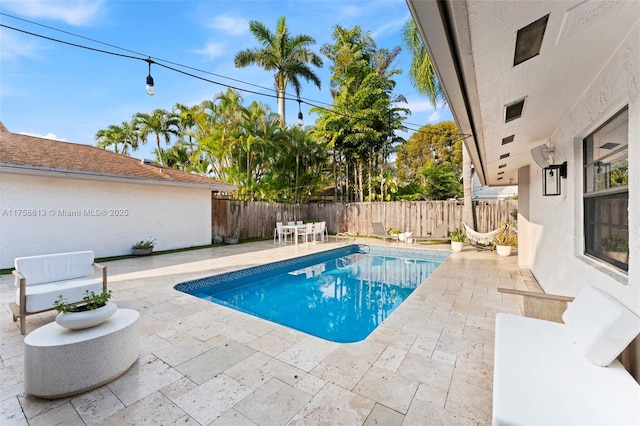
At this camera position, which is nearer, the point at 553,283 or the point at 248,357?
the point at 248,357

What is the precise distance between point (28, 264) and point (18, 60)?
198 inches

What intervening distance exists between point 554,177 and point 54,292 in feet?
22.8

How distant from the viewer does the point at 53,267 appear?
4.05 m

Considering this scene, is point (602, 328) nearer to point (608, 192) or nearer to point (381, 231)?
point (608, 192)

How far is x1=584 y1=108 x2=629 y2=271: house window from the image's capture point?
7.08 feet

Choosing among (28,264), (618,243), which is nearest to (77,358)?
(28,264)

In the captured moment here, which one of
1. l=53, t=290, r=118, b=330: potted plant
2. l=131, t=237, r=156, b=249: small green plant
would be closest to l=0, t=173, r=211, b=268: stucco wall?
l=131, t=237, r=156, b=249: small green plant

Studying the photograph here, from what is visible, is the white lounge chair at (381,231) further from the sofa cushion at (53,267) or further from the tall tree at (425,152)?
the tall tree at (425,152)

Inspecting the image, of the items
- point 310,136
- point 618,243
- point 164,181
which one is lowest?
point 618,243

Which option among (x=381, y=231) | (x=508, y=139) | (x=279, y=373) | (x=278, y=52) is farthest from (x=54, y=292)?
(x=278, y=52)

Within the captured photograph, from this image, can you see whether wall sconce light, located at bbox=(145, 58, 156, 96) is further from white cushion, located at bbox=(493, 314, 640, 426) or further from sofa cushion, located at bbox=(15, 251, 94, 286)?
white cushion, located at bbox=(493, 314, 640, 426)

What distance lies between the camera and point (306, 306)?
531 cm

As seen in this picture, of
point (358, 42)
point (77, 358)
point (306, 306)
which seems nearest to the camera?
point (77, 358)

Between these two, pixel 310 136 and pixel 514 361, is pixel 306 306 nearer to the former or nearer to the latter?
pixel 514 361
